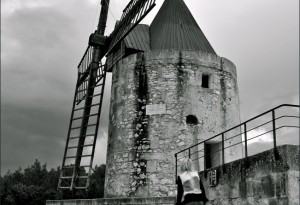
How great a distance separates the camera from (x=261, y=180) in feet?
18.8

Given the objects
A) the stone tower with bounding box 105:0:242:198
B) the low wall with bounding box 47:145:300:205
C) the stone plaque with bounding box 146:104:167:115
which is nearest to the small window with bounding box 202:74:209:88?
the stone tower with bounding box 105:0:242:198

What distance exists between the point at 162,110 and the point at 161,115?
0.14m

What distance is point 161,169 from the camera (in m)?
10.6

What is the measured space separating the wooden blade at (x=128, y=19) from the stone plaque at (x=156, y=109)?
109 inches

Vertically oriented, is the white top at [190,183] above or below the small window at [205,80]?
below

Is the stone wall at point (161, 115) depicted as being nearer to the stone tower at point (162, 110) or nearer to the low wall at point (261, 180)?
the stone tower at point (162, 110)

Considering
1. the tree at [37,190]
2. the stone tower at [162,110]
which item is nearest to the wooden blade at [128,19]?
the stone tower at [162,110]

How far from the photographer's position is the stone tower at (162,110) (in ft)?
35.1

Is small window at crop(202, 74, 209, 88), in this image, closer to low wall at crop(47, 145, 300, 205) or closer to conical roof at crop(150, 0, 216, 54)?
conical roof at crop(150, 0, 216, 54)

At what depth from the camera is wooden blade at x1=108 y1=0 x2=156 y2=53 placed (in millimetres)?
12125

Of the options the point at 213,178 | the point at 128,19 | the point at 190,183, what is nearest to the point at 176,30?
the point at 128,19

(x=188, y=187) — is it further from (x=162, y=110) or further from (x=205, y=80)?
(x=205, y=80)

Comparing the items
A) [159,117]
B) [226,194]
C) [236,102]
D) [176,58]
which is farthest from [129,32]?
[226,194]

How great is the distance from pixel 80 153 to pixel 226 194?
745 cm
